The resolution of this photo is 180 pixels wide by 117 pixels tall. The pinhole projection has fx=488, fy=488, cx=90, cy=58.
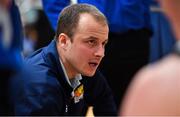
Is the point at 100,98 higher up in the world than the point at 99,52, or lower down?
lower down

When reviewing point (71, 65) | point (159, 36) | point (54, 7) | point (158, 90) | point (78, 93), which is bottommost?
point (159, 36)

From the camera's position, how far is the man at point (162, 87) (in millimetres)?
867

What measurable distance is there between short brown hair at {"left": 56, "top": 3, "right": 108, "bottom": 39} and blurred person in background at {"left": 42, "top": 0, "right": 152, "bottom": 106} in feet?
1.25

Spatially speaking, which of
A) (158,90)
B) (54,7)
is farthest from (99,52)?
(158,90)

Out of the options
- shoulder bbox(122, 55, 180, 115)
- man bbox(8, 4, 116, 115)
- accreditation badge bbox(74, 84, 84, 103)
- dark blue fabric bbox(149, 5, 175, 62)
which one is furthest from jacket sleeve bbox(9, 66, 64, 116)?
dark blue fabric bbox(149, 5, 175, 62)

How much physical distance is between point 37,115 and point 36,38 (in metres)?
3.04

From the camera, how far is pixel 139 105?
0.90m

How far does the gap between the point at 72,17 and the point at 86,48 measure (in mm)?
172

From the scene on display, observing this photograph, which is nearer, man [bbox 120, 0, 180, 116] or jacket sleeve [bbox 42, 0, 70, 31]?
man [bbox 120, 0, 180, 116]

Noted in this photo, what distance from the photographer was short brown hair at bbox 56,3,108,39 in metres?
2.14

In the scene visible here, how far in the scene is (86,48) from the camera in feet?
6.83

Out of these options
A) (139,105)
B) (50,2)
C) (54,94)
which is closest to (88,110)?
(54,94)

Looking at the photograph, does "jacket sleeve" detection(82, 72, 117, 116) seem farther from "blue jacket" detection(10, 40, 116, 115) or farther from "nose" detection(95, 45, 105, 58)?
"nose" detection(95, 45, 105, 58)

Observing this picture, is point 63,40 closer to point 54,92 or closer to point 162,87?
point 54,92
